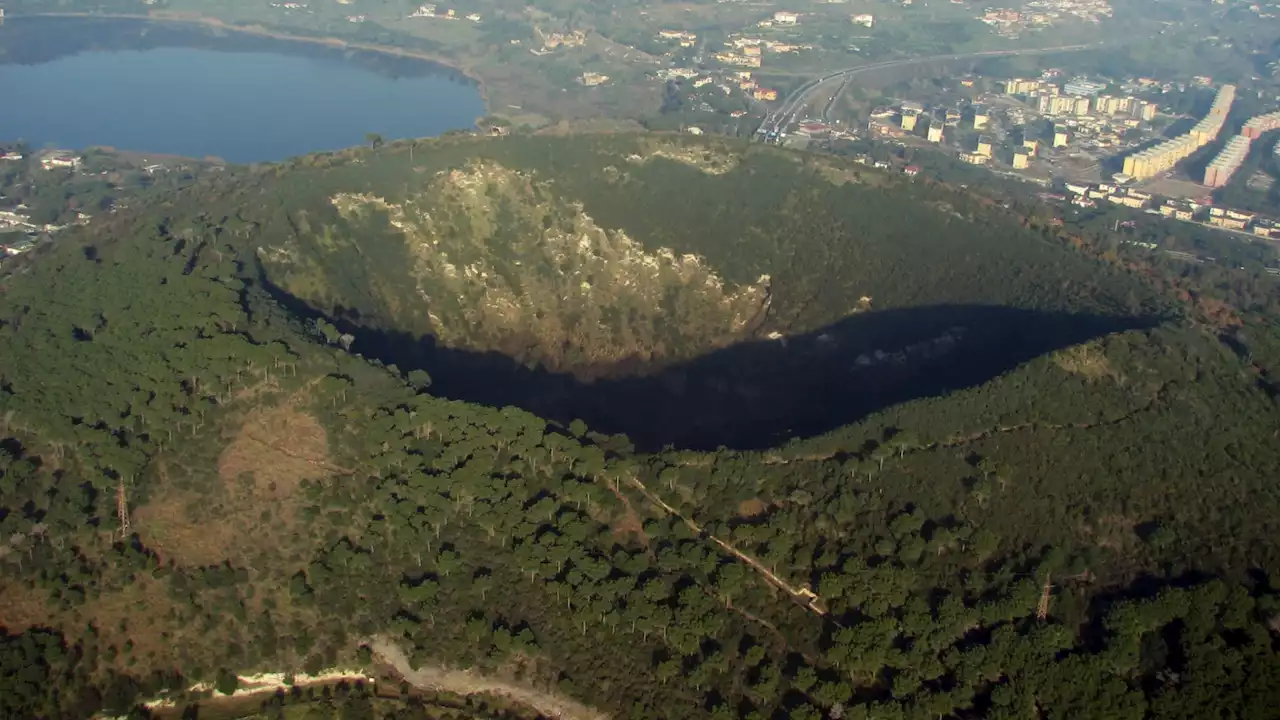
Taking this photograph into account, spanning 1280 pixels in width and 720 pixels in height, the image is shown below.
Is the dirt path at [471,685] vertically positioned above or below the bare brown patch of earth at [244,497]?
below

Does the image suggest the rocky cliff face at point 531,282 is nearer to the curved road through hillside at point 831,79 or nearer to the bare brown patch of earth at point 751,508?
the bare brown patch of earth at point 751,508

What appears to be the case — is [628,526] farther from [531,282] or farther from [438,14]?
[438,14]

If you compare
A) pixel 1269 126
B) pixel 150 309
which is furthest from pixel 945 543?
pixel 1269 126

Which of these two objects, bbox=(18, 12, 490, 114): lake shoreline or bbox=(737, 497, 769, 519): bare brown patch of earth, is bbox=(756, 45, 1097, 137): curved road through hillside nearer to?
bbox=(18, 12, 490, 114): lake shoreline

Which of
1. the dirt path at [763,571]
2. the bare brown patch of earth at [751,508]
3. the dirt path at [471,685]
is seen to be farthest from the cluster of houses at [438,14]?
the dirt path at [471,685]

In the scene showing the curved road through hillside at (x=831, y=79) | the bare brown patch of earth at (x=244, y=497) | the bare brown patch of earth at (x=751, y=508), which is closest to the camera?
the bare brown patch of earth at (x=244, y=497)

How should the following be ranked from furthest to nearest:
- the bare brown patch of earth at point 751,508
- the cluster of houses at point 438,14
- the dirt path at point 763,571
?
1. the cluster of houses at point 438,14
2. the bare brown patch of earth at point 751,508
3. the dirt path at point 763,571

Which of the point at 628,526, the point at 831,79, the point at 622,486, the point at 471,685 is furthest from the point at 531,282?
the point at 831,79
